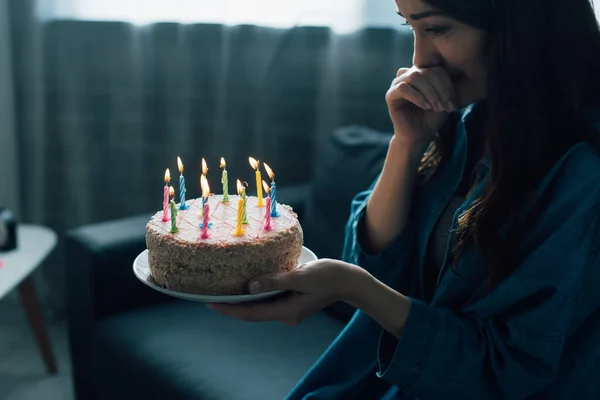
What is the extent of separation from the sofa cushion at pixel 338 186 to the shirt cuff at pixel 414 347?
792mm

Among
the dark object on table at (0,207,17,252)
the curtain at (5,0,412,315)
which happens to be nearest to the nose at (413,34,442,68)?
the curtain at (5,0,412,315)

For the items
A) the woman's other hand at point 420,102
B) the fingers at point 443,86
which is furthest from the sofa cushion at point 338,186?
the fingers at point 443,86

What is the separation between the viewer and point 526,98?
982mm

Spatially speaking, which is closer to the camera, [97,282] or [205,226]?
[205,226]

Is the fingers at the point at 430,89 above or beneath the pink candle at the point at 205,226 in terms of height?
above

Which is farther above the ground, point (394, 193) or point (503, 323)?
point (394, 193)

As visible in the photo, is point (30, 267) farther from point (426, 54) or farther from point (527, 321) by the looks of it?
point (527, 321)

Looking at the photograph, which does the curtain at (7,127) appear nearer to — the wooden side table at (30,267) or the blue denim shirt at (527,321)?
the wooden side table at (30,267)

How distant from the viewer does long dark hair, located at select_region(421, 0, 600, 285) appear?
0.96 m

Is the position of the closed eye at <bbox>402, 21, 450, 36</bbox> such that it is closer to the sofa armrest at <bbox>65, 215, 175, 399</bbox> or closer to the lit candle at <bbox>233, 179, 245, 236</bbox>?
the lit candle at <bbox>233, 179, 245, 236</bbox>

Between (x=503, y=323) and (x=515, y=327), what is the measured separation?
1.3 inches

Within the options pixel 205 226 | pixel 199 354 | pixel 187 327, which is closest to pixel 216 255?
pixel 205 226

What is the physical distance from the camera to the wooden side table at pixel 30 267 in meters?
2.02

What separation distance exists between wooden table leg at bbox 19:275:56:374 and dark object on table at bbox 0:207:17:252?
0.17m
